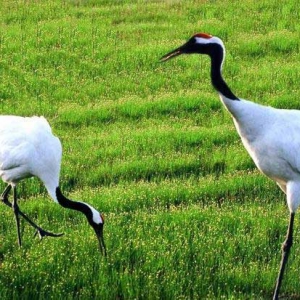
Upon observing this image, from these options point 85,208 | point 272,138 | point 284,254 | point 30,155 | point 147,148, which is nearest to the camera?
point 272,138

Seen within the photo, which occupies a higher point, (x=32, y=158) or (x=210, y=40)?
(x=210, y=40)

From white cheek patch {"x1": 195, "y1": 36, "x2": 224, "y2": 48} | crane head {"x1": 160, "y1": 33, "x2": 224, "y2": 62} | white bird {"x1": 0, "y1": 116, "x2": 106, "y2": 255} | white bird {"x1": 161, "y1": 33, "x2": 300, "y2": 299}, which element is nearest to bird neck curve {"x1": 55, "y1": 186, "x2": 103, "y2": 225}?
white bird {"x1": 0, "y1": 116, "x2": 106, "y2": 255}

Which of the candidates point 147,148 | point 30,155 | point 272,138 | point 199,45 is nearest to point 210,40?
point 199,45

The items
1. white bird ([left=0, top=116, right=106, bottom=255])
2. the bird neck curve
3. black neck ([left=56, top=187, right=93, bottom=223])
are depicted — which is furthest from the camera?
white bird ([left=0, top=116, right=106, bottom=255])

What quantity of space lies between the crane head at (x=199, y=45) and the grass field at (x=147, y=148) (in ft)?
6.31

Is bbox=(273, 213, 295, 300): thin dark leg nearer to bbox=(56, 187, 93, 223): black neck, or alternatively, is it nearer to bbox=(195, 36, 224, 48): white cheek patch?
bbox=(195, 36, 224, 48): white cheek patch

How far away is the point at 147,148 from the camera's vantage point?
1088cm

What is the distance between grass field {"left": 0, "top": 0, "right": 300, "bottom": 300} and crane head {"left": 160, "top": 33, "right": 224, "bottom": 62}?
Result: 1923mm

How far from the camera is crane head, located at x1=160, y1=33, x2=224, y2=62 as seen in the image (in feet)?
22.5

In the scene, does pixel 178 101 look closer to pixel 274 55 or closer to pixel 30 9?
pixel 274 55

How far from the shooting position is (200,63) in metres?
15.1

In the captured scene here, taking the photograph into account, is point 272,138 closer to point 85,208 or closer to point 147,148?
point 85,208

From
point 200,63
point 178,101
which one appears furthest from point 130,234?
point 200,63

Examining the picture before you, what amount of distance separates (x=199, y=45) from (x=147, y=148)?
410cm
